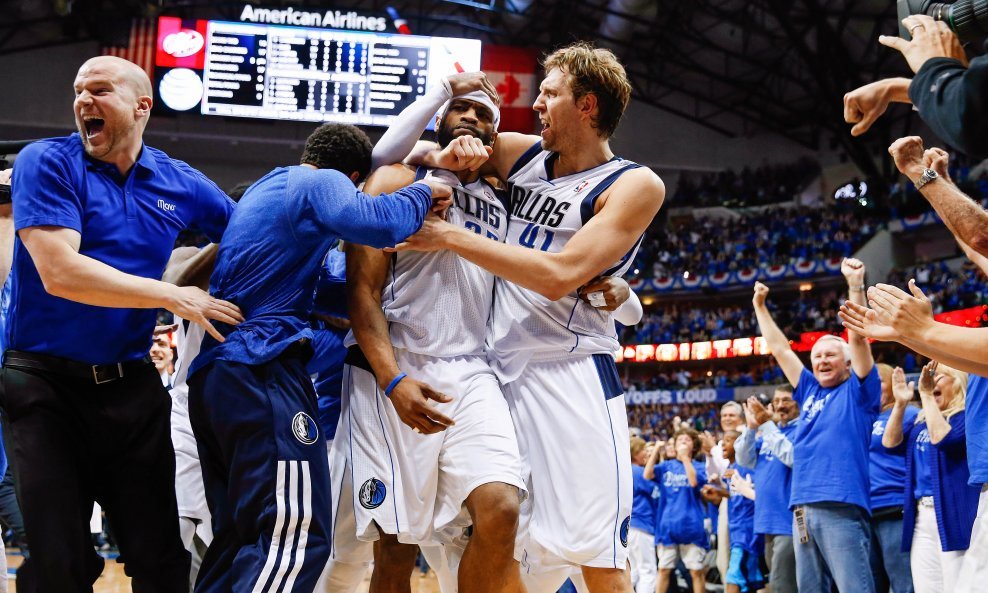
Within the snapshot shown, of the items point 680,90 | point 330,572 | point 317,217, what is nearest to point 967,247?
point 317,217

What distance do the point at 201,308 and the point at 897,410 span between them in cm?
488

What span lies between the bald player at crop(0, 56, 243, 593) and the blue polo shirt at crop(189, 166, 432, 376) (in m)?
0.13

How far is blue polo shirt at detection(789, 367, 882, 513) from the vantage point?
607 cm

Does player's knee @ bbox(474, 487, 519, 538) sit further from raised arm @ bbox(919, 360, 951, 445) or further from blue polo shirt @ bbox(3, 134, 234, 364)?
raised arm @ bbox(919, 360, 951, 445)

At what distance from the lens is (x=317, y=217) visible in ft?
10.8

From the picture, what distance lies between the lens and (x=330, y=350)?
4184 mm

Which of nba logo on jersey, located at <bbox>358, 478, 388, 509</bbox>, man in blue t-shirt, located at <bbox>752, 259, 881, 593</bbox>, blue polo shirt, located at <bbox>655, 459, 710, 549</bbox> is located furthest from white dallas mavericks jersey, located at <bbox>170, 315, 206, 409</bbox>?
Answer: blue polo shirt, located at <bbox>655, 459, 710, 549</bbox>

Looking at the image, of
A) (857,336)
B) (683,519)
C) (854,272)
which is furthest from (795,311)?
(854,272)

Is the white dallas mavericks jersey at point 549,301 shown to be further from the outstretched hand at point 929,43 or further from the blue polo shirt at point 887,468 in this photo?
the blue polo shirt at point 887,468

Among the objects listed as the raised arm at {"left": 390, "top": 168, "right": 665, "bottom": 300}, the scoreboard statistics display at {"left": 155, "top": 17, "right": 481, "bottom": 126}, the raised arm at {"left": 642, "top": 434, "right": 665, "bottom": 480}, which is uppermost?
the scoreboard statistics display at {"left": 155, "top": 17, "right": 481, "bottom": 126}

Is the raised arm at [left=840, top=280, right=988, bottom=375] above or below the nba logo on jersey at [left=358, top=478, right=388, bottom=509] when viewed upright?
above

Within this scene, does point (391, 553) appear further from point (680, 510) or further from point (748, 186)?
point (748, 186)

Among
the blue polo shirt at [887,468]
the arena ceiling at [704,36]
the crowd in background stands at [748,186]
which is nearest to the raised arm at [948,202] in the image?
the blue polo shirt at [887,468]

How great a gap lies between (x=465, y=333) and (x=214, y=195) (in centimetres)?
111
